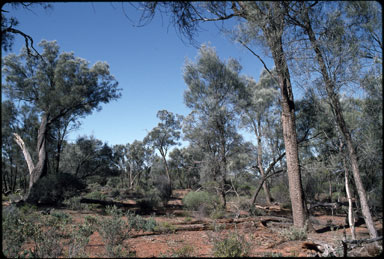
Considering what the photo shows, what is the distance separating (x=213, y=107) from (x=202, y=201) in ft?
16.2

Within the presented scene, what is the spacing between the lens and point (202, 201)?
12.0 metres

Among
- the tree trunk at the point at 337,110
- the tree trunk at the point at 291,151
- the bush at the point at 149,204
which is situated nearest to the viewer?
the tree trunk at the point at 337,110

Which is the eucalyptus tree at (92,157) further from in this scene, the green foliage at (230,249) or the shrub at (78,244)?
the green foliage at (230,249)

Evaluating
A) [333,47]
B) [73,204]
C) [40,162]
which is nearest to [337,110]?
[333,47]

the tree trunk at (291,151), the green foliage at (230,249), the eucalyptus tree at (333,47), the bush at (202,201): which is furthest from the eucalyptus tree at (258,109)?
the green foliage at (230,249)

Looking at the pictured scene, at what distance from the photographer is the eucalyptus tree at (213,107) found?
11867 millimetres

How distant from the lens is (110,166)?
19.5 meters

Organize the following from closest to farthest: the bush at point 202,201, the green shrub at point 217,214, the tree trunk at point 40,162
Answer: the green shrub at point 217,214 < the bush at point 202,201 < the tree trunk at point 40,162

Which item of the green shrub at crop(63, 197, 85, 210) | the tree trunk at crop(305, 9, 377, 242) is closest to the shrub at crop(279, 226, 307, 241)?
the tree trunk at crop(305, 9, 377, 242)

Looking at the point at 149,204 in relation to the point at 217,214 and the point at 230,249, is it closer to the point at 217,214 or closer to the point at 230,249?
the point at 217,214

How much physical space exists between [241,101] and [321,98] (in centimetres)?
716

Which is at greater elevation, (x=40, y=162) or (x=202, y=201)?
(x=40, y=162)

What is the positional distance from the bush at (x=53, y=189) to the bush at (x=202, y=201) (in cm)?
650

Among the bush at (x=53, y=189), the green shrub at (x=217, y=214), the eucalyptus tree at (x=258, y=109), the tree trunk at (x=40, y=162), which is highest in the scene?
the eucalyptus tree at (x=258, y=109)
